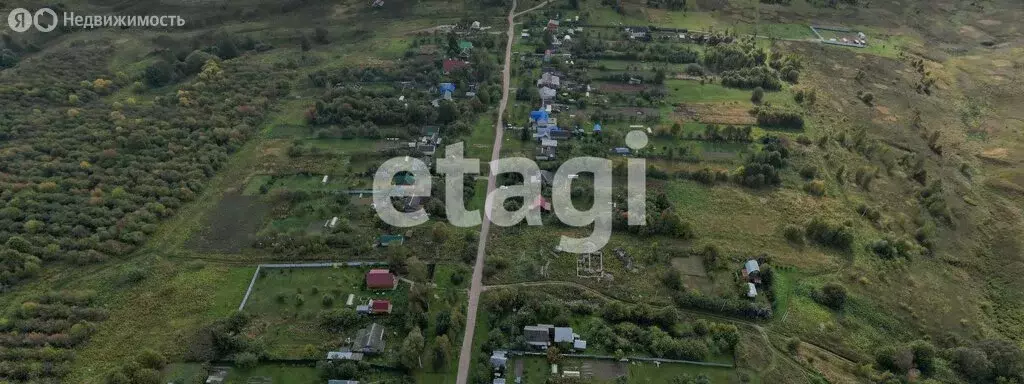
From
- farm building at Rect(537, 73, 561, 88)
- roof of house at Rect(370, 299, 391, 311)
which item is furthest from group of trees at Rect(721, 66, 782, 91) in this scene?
roof of house at Rect(370, 299, 391, 311)

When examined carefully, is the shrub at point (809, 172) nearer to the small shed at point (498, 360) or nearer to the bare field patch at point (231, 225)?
the small shed at point (498, 360)

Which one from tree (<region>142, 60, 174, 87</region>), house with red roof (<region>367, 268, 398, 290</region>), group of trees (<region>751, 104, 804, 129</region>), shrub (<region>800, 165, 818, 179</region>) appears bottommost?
house with red roof (<region>367, 268, 398, 290</region>)

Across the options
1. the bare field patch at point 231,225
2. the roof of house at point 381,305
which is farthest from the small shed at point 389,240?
the bare field patch at point 231,225

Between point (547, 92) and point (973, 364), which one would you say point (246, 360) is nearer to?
point (547, 92)

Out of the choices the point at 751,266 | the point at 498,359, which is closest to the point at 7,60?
the point at 498,359

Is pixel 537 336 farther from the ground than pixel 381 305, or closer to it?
closer to it

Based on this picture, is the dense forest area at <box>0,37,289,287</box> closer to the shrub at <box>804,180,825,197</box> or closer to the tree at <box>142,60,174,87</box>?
the tree at <box>142,60,174,87</box>
